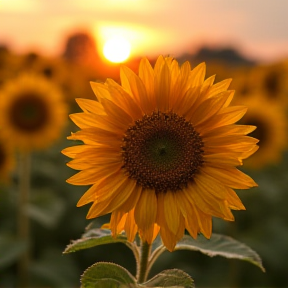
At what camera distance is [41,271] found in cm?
538

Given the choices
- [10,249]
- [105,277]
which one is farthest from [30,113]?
[105,277]

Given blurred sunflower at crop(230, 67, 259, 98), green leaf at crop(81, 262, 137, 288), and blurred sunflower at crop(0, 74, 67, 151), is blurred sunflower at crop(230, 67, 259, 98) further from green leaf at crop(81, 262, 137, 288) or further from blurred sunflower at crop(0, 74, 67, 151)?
green leaf at crop(81, 262, 137, 288)

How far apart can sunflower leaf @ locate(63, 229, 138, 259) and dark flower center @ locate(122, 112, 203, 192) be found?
0.22 m

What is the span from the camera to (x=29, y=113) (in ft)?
19.3

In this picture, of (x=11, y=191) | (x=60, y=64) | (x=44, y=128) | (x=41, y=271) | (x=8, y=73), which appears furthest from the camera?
(x=60, y=64)

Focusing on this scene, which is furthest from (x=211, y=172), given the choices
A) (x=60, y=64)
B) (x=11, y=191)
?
(x=60, y=64)

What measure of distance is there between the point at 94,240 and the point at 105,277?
0.60 ft

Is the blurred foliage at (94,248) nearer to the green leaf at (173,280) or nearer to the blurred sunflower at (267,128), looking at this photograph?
the blurred sunflower at (267,128)

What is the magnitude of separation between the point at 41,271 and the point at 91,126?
3.71 meters

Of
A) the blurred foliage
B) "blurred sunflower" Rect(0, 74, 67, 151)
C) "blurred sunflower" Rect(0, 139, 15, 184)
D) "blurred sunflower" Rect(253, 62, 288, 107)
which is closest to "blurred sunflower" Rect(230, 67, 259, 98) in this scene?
"blurred sunflower" Rect(253, 62, 288, 107)

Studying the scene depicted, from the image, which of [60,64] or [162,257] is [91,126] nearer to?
[162,257]

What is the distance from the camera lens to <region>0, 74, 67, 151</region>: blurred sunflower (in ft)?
18.9

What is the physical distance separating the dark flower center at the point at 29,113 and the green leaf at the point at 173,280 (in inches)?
168

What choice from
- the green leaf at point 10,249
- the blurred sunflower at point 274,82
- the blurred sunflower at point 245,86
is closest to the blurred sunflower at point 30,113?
the green leaf at point 10,249
